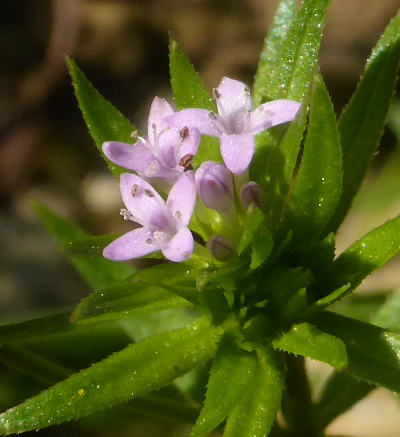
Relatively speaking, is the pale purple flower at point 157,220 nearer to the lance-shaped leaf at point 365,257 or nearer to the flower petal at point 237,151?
the flower petal at point 237,151

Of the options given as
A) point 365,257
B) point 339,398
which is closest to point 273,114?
point 365,257

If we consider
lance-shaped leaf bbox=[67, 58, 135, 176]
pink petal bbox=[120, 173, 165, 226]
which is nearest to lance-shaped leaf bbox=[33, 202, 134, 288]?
lance-shaped leaf bbox=[67, 58, 135, 176]

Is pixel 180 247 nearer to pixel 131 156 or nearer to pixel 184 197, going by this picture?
pixel 184 197

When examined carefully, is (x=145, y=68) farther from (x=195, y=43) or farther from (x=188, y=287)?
(x=188, y=287)

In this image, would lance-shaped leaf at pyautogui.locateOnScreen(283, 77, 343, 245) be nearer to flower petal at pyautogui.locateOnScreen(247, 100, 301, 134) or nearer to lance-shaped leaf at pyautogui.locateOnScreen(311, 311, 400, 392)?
flower petal at pyautogui.locateOnScreen(247, 100, 301, 134)

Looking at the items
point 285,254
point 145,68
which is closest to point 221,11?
point 145,68
